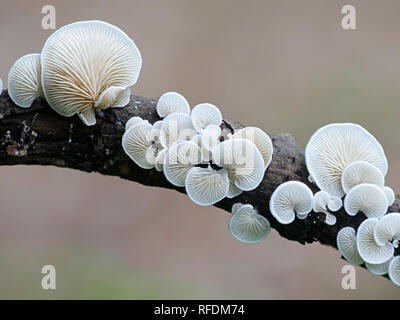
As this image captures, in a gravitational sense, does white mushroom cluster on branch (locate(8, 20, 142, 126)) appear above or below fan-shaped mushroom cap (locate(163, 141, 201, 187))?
above

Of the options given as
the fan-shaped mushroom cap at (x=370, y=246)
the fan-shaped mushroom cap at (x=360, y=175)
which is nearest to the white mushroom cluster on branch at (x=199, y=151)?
the fan-shaped mushroom cap at (x=360, y=175)

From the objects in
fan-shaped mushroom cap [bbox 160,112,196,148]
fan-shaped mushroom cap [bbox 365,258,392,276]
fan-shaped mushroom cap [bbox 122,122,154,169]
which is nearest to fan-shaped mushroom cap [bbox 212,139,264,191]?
fan-shaped mushroom cap [bbox 160,112,196,148]

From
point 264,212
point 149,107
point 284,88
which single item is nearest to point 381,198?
point 264,212

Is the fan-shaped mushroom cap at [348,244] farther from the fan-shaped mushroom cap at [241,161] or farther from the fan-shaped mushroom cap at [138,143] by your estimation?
the fan-shaped mushroom cap at [138,143]

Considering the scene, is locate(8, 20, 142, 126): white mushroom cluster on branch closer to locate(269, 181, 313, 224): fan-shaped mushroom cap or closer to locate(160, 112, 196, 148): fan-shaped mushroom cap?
locate(160, 112, 196, 148): fan-shaped mushroom cap

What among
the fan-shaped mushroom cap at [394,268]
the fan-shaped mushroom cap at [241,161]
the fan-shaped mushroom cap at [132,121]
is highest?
the fan-shaped mushroom cap at [132,121]

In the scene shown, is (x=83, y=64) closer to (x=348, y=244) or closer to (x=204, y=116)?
(x=204, y=116)
